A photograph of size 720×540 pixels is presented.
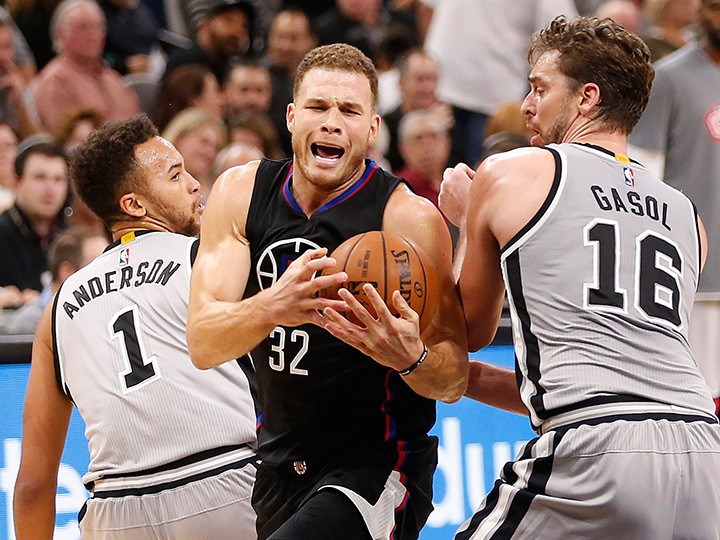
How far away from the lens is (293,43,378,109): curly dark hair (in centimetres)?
387

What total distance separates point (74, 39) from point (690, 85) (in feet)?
15.2

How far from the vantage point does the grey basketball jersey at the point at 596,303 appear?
336cm

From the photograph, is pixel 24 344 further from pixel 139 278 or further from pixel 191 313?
pixel 191 313

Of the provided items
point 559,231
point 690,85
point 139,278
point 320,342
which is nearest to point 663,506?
point 559,231

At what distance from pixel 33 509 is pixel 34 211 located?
3.39 m

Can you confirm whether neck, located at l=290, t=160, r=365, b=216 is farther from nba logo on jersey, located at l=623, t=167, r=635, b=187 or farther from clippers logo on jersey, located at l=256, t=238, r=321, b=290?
nba logo on jersey, located at l=623, t=167, r=635, b=187

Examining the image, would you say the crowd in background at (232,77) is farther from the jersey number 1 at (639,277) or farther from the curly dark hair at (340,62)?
the jersey number 1 at (639,277)

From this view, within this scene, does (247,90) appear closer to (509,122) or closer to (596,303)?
(509,122)

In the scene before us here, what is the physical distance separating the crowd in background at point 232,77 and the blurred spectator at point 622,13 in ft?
0.07

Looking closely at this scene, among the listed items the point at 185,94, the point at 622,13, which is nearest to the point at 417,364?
the point at 185,94

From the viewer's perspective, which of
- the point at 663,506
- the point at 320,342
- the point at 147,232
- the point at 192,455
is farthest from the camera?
the point at 147,232

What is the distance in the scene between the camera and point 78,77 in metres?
8.80

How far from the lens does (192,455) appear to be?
416cm

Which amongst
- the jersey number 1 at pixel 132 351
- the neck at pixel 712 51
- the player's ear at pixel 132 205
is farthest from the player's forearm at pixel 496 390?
the neck at pixel 712 51
